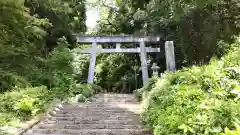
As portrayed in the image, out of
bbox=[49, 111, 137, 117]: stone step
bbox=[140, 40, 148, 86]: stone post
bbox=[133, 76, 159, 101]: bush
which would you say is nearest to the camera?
bbox=[49, 111, 137, 117]: stone step

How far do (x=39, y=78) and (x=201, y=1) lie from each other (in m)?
6.09

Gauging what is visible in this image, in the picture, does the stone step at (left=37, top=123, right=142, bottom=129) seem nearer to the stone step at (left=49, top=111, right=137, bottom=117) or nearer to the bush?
the stone step at (left=49, top=111, right=137, bottom=117)

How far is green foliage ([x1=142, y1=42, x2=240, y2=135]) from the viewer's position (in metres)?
3.74

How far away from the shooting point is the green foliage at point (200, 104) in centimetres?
374

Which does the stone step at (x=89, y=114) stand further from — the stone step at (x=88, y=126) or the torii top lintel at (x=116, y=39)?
the torii top lintel at (x=116, y=39)

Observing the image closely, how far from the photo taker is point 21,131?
532cm

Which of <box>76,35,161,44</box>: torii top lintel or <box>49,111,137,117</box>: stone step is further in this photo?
<box>76,35,161,44</box>: torii top lintel

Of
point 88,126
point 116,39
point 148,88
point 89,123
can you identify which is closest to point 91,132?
point 88,126

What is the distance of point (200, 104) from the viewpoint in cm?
415

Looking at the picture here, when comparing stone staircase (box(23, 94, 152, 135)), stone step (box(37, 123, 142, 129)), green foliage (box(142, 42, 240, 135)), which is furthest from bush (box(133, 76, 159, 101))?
stone step (box(37, 123, 142, 129))

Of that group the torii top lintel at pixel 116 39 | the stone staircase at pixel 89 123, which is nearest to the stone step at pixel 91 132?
the stone staircase at pixel 89 123

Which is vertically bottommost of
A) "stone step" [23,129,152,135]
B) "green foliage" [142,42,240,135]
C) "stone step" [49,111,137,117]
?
"stone step" [23,129,152,135]

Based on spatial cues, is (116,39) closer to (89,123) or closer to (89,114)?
(89,114)

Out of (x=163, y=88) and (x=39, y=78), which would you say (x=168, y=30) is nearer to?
(x=39, y=78)
